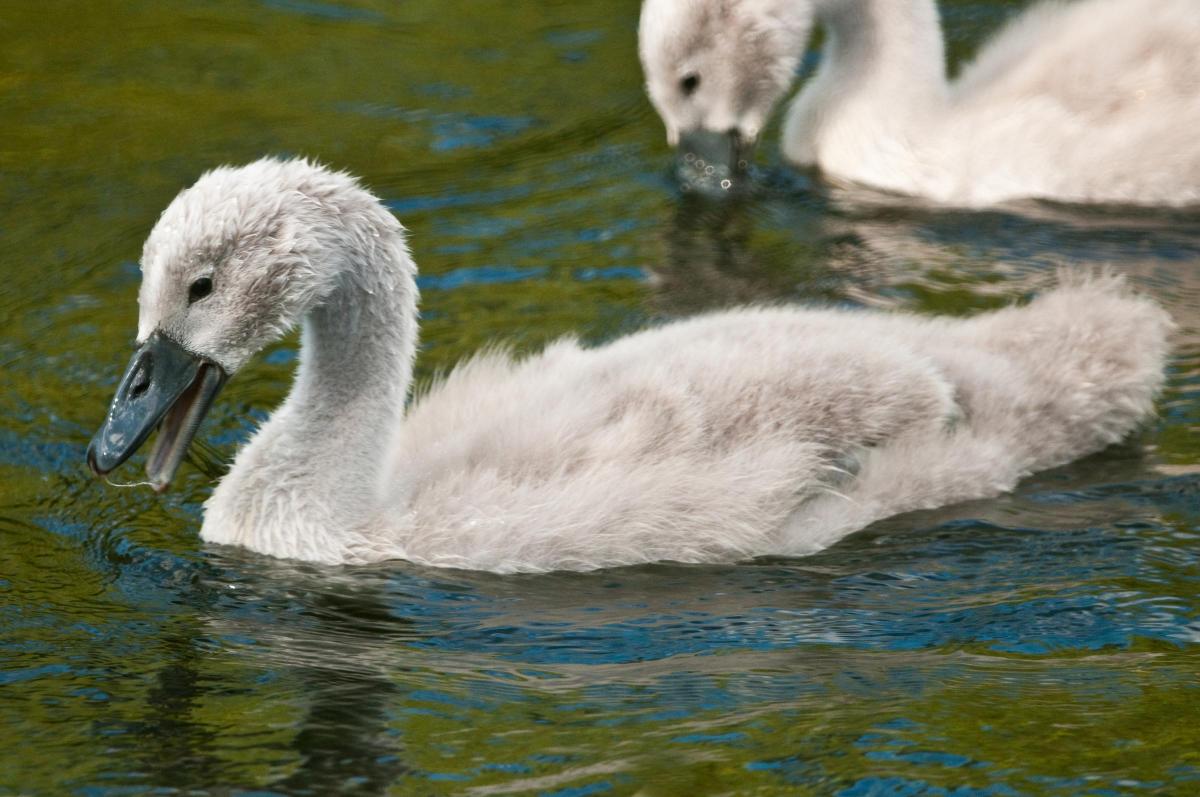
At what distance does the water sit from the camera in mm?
4891

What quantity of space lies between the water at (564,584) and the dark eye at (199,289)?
0.81 m

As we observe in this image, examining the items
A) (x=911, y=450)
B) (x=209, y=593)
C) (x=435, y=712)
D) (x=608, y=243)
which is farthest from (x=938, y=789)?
(x=608, y=243)

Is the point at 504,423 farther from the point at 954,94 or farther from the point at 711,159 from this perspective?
the point at 954,94

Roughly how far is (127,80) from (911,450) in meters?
5.40

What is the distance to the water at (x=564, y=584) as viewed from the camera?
489cm

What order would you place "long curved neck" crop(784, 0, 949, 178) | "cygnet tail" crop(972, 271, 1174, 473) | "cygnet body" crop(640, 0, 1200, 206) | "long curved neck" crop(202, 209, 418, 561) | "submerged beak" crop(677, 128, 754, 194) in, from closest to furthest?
"long curved neck" crop(202, 209, 418, 561) → "cygnet tail" crop(972, 271, 1174, 473) → "cygnet body" crop(640, 0, 1200, 206) → "long curved neck" crop(784, 0, 949, 178) → "submerged beak" crop(677, 128, 754, 194)

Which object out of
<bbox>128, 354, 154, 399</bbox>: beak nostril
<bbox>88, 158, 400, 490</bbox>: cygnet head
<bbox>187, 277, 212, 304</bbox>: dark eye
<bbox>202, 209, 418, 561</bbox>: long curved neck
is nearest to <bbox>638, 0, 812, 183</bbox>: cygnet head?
<bbox>202, 209, 418, 561</bbox>: long curved neck

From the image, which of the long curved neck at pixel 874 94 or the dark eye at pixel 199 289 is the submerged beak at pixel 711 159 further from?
the dark eye at pixel 199 289

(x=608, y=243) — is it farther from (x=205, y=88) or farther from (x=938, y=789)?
(x=938, y=789)

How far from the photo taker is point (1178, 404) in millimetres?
7004

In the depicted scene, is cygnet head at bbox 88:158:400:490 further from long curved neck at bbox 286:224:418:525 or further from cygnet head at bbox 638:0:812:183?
cygnet head at bbox 638:0:812:183

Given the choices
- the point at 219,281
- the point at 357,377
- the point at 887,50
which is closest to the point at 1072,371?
the point at 357,377

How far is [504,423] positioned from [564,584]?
0.58m

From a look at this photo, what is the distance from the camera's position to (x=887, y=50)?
366 inches
